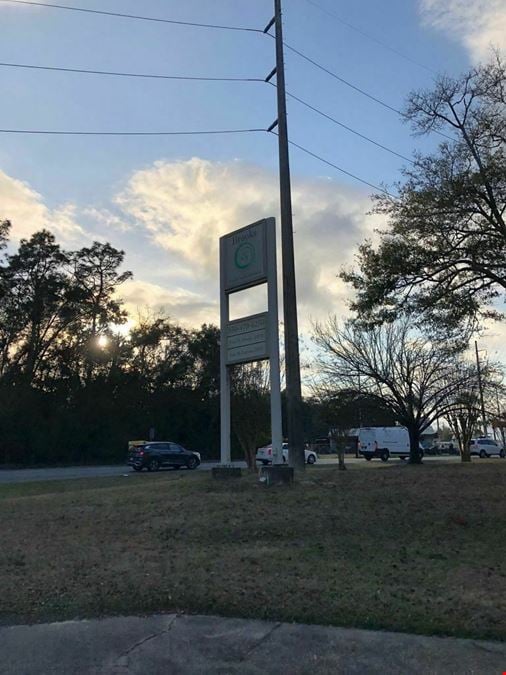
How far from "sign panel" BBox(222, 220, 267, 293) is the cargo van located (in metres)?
32.7

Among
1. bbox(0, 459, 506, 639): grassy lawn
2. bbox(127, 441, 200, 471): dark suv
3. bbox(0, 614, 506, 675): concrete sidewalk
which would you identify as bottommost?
bbox(0, 614, 506, 675): concrete sidewalk

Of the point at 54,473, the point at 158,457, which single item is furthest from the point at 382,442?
the point at 54,473

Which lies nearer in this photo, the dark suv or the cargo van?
the dark suv

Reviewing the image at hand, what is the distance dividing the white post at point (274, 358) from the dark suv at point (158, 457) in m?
21.0

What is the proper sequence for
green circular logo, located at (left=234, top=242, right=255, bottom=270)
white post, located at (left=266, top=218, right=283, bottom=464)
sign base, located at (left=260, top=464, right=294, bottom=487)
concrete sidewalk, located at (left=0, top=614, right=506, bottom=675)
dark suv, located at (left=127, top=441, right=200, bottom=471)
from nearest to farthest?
concrete sidewalk, located at (left=0, top=614, right=506, bottom=675) → sign base, located at (left=260, top=464, right=294, bottom=487) → white post, located at (left=266, top=218, right=283, bottom=464) → green circular logo, located at (left=234, top=242, right=255, bottom=270) → dark suv, located at (left=127, top=441, right=200, bottom=471)

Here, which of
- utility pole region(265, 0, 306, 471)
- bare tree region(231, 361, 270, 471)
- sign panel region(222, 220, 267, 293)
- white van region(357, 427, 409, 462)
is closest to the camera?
sign panel region(222, 220, 267, 293)

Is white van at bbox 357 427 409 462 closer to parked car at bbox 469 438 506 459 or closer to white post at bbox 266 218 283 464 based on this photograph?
parked car at bbox 469 438 506 459

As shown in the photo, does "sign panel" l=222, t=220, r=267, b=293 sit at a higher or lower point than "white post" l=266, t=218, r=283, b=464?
higher

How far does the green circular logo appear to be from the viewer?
44.1 feet

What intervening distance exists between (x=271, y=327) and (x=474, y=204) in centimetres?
551

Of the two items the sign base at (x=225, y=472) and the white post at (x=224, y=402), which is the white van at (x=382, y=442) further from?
the sign base at (x=225, y=472)

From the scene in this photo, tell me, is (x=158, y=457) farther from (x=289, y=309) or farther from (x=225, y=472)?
(x=225, y=472)

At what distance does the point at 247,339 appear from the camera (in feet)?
42.8

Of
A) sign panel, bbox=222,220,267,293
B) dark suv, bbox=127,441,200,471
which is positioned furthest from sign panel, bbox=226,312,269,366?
dark suv, bbox=127,441,200,471
